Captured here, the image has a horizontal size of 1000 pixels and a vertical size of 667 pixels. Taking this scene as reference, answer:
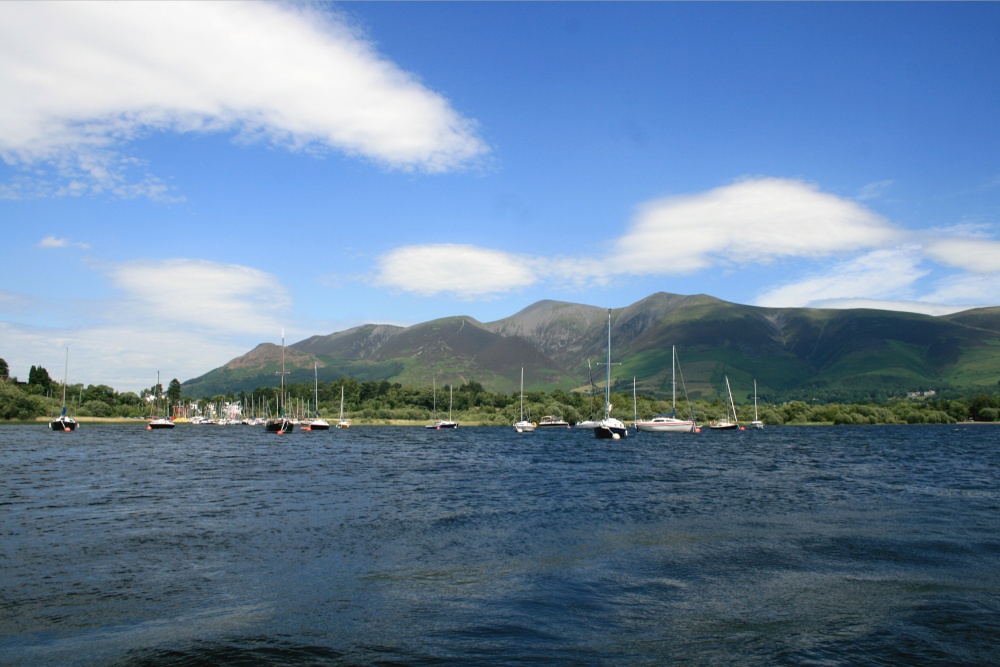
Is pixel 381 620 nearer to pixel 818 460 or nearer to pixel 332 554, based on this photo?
pixel 332 554

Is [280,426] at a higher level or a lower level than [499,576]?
lower

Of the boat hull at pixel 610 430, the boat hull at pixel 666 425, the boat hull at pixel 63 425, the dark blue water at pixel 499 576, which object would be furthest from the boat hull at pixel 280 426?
the dark blue water at pixel 499 576

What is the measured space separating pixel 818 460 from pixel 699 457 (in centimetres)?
1097

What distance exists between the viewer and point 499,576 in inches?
722

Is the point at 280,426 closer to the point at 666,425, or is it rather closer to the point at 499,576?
the point at 666,425

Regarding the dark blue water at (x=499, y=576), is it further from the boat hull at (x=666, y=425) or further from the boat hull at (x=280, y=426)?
the boat hull at (x=280, y=426)

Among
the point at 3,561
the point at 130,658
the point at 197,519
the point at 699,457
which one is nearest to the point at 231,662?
the point at 130,658

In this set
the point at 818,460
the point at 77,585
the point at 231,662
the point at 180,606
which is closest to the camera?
the point at 231,662

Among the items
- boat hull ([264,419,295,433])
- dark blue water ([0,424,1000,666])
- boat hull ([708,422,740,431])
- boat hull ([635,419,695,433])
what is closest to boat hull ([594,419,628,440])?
boat hull ([635,419,695,433])

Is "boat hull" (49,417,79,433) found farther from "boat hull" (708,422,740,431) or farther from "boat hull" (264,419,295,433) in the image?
"boat hull" (708,422,740,431)

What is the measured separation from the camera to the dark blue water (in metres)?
12.7

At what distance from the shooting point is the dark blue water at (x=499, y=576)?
12727 millimetres

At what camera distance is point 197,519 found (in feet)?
Answer: 92.2

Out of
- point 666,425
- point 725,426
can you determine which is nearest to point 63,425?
point 666,425
